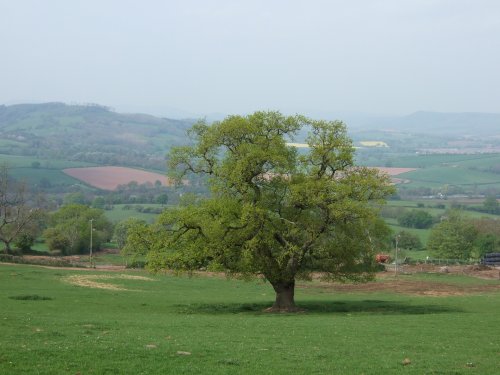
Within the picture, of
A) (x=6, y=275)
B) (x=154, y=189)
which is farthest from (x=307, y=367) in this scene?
(x=154, y=189)

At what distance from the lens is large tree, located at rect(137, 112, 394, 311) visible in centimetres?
3744

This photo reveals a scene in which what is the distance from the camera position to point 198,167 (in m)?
40.4

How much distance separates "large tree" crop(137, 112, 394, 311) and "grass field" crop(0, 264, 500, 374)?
3.01 m

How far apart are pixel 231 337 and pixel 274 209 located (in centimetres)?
1570

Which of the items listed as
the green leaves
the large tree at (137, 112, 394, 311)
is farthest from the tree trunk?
the green leaves

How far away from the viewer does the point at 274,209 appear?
129 ft

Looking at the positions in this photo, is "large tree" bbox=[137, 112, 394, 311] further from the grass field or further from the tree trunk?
the grass field

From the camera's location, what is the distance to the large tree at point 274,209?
37.4 meters

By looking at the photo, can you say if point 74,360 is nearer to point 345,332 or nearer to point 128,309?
point 345,332

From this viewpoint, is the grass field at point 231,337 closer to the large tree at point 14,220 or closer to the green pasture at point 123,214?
the large tree at point 14,220

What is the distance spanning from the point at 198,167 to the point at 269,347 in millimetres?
19678

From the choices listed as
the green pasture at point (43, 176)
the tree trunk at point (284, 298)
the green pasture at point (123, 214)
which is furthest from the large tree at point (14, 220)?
the green pasture at point (43, 176)

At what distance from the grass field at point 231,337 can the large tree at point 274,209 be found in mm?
3011

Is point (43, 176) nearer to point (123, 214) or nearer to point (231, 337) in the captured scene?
point (123, 214)
